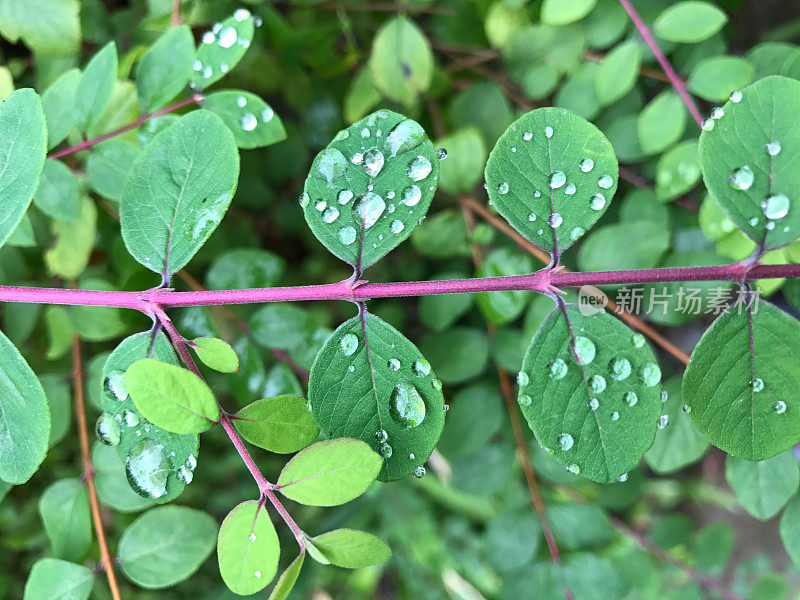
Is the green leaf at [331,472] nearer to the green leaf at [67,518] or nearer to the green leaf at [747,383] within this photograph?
the green leaf at [747,383]

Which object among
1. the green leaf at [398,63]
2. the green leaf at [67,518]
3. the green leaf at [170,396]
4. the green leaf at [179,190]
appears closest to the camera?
the green leaf at [170,396]

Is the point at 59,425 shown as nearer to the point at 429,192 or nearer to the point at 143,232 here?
the point at 143,232

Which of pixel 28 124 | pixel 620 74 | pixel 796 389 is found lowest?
pixel 796 389

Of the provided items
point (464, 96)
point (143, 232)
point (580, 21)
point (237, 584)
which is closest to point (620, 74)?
point (580, 21)

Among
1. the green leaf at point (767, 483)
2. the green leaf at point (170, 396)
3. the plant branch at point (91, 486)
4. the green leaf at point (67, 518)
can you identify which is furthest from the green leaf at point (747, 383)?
the green leaf at point (67, 518)

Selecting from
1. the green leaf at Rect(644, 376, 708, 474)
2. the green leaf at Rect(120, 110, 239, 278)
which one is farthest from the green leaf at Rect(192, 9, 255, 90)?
the green leaf at Rect(644, 376, 708, 474)

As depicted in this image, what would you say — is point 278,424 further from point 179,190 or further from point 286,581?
point 179,190
